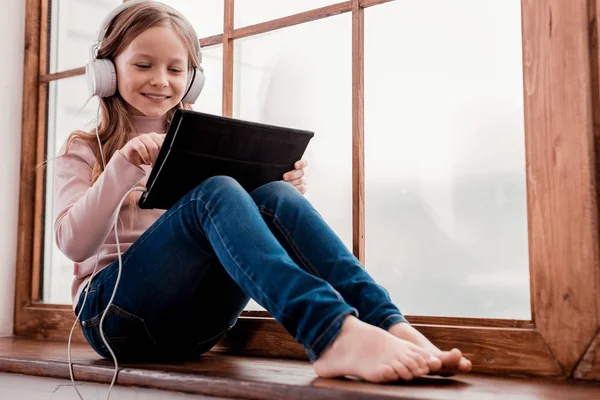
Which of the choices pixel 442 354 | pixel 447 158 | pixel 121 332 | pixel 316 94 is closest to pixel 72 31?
pixel 316 94

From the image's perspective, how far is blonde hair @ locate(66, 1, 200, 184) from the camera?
129 centimetres

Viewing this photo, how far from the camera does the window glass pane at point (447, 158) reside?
3.82 ft

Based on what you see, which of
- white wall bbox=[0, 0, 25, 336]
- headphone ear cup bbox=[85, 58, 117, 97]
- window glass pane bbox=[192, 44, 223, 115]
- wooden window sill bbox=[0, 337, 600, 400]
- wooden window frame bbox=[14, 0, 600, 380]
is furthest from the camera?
white wall bbox=[0, 0, 25, 336]

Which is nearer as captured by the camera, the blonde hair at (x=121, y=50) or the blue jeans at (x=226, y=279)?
the blue jeans at (x=226, y=279)

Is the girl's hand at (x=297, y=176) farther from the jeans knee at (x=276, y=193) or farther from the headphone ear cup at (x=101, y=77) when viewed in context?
the headphone ear cup at (x=101, y=77)

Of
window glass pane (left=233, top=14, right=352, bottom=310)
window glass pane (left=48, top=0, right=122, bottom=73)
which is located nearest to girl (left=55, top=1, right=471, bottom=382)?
window glass pane (left=233, top=14, right=352, bottom=310)

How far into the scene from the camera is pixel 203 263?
1091mm

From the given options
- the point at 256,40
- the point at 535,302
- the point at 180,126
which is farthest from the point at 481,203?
the point at 256,40

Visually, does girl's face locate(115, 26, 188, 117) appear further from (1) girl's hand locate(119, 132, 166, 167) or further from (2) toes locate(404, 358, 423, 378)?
(2) toes locate(404, 358, 423, 378)

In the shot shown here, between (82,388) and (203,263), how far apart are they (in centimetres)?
29

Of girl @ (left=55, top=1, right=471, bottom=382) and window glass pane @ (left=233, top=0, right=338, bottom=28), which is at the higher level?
window glass pane @ (left=233, top=0, right=338, bottom=28)

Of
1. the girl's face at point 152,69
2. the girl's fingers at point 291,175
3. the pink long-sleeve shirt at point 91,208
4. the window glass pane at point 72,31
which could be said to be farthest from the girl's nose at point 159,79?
the window glass pane at point 72,31

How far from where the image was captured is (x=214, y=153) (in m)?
1.09

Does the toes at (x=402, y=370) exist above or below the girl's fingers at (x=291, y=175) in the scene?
below
